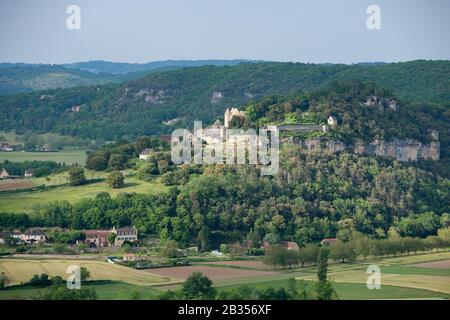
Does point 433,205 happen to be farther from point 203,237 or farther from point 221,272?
point 221,272

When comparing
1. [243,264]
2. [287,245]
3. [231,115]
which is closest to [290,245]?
[287,245]

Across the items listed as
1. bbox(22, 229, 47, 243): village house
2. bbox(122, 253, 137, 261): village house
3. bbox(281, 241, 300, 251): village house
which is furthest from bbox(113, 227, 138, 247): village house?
bbox(281, 241, 300, 251): village house

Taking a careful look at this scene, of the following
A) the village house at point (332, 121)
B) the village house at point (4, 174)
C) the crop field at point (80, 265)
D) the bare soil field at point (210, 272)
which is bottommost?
the bare soil field at point (210, 272)

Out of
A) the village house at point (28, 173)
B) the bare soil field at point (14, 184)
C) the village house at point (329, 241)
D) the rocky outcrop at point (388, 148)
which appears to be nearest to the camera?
the village house at point (329, 241)

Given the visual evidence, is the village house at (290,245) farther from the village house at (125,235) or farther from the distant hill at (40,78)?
the distant hill at (40,78)

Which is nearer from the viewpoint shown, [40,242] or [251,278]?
[251,278]

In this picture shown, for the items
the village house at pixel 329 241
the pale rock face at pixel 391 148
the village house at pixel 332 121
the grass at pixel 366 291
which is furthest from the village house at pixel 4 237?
the village house at pixel 332 121

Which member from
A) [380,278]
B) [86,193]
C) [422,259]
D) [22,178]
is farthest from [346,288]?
[22,178]
